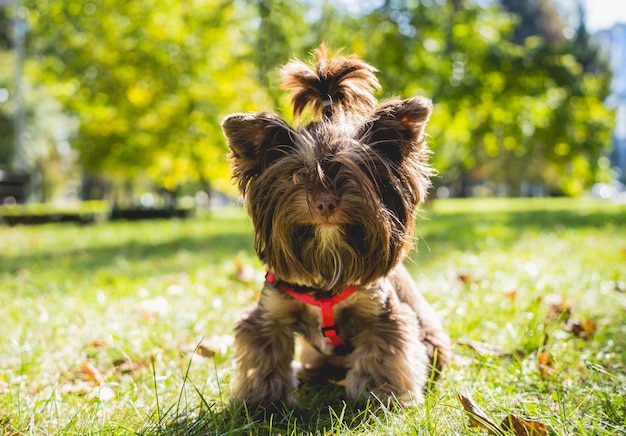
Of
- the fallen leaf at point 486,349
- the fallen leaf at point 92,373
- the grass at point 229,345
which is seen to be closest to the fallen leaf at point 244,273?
the grass at point 229,345

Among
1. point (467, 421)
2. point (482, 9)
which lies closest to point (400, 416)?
point (467, 421)

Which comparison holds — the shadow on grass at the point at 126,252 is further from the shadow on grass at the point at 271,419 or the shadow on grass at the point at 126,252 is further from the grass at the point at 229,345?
the shadow on grass at the point at 271,419

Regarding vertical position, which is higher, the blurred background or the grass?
the blurred background

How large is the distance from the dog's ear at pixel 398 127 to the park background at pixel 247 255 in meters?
0.49

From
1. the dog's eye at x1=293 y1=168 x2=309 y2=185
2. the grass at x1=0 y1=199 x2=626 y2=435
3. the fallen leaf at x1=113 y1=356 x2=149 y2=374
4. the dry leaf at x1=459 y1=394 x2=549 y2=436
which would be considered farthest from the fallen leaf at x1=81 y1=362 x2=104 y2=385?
the dry leaf at x1=459 y1=394 x2=549 y2=436

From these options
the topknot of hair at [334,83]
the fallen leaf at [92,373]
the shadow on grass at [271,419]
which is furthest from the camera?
the fallen leaf at [92,373]

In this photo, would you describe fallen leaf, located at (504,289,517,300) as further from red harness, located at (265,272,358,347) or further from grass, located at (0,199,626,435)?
red harness, located at (265,272,358,347)

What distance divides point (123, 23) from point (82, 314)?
A: 1110cm

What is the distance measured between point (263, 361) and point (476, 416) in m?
1.08

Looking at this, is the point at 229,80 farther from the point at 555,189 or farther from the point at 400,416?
the point at 555,189

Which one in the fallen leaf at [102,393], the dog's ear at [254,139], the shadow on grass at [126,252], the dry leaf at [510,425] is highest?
the dog's ear at [254,139]

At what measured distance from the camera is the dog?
2500mm

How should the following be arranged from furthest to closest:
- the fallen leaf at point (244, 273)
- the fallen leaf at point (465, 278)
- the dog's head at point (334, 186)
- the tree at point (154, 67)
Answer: the tree at point (154, 67), the fallen leaf at point (244, 273), the fallen leaf at point (465, 278), the dog's head at point (334, 186)

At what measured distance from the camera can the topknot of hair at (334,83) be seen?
9.43ft
